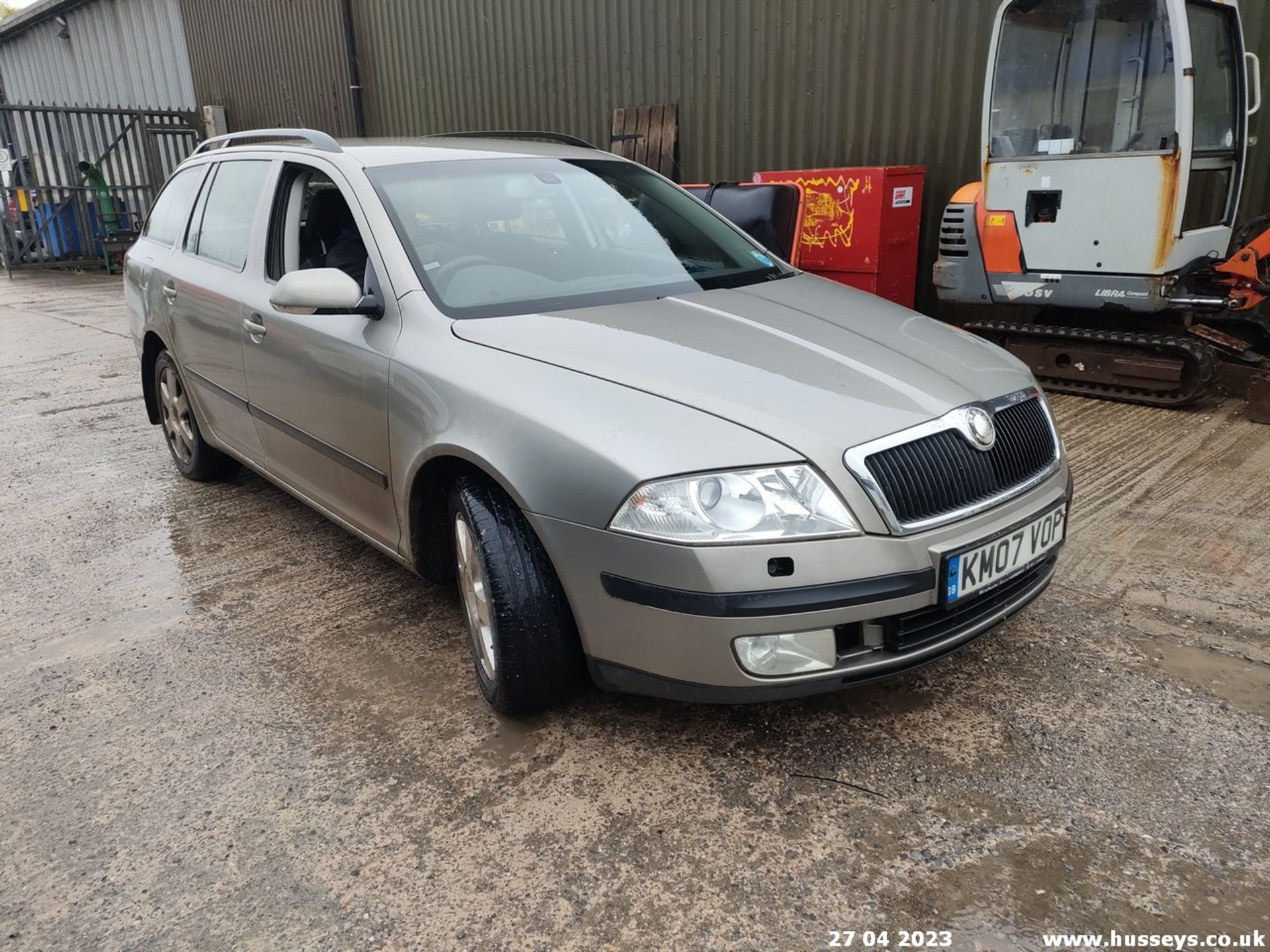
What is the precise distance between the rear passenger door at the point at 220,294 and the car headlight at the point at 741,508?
7.68ft

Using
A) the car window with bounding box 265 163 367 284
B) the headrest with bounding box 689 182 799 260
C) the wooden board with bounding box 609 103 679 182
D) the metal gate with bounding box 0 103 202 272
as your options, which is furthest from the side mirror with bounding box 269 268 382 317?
the metal gate with bounding box 0 103 202 272

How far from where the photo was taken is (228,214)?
411cm

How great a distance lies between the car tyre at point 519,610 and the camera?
2.46 m

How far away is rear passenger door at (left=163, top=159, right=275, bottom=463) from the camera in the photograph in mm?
3852

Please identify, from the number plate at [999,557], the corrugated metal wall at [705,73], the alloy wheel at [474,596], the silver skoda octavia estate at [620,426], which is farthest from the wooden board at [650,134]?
the number plate at [999,557]

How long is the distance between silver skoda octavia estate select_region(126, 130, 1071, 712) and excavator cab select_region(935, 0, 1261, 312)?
3.01 metres

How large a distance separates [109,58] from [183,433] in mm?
19576

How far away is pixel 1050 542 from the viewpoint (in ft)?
8.80

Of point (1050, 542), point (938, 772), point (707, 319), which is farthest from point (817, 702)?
point (707, 319)

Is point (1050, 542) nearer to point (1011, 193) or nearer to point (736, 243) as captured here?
point (736, 243)

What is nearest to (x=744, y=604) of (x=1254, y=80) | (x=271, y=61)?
(x=1254, y=80)

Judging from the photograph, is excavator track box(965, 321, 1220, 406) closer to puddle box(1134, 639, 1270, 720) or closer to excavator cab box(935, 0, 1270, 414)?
excavator cab box(935, 0, 1270, 414)

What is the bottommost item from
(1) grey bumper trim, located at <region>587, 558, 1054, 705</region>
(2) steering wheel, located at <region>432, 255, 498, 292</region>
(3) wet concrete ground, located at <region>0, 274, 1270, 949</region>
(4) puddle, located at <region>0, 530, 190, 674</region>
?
(4) puddle, located at <region>0, 530, 190, 674</region>

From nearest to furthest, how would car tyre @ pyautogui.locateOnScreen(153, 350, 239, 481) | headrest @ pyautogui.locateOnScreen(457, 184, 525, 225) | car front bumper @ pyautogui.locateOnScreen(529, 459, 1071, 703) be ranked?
car front bumper @ pyautogui.locateOnScreen(529, 459, 1071, 703), headrest @ pyautogui.locateOnScreen(457, 184, 525, 225), car tyre @ pyautogui.locateOnScreen(153, 350, 239, 481)
